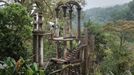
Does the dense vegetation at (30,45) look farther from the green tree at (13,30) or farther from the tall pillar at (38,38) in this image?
the tall pillar at (38,38)

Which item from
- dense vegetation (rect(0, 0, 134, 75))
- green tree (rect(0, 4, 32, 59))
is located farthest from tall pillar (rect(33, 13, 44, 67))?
green tree (rect(0, 4, 32, 59))

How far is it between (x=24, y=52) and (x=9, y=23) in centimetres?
108

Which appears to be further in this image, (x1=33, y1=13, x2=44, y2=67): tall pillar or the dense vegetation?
(x1=33, y1=13, x2=44, y2=67): tall pillar

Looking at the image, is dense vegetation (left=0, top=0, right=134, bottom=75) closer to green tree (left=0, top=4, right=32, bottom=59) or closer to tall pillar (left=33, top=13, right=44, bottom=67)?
green tree (left=0, top=4, right=32, bottom=59)

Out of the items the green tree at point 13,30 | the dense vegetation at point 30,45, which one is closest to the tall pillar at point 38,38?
the dense vegetation at point 30,45

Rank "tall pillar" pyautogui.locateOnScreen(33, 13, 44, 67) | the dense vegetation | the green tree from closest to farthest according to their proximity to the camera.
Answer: the dense vegetation, "tall pillar" pyautogui.locateOnScreen(33, 13, 44, 67), the green tree

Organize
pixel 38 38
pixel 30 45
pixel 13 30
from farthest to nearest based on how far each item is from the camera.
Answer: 1. pixel 30 45
2. pixel 13 30
3. pixel 38 38

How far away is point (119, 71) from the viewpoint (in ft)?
47.0

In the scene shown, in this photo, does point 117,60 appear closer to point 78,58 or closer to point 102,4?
point 78,58

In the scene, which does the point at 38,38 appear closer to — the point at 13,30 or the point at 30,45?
the point at 13,30

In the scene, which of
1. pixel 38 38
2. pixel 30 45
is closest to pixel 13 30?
pixel 38 38

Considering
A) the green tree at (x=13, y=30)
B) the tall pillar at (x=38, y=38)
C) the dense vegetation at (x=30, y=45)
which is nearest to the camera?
the dense vegetation at (x=30, y=45)

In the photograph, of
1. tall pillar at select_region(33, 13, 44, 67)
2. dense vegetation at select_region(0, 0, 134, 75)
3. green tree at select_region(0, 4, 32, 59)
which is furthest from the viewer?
green tree at select_region(0, 4, 32, 59)

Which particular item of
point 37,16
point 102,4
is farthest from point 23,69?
point 102,4
